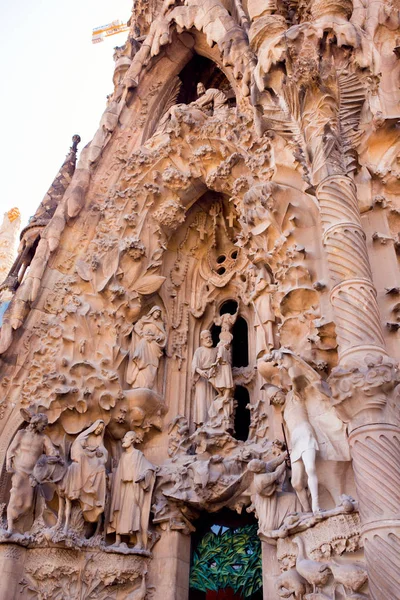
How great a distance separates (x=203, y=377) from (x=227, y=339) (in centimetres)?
64

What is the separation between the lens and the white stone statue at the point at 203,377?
7.63 m

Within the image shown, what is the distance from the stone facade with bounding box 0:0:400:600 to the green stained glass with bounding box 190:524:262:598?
6cm

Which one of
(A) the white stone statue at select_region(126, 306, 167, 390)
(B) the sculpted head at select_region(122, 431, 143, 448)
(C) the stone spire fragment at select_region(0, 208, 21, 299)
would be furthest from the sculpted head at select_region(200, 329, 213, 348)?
(C) the stone spire fragment at select_region(0, 208, 21, 299)

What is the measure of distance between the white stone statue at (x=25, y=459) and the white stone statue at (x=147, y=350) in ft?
4.59

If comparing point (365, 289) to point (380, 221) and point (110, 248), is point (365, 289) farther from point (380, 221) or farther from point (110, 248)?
point (110, 248)

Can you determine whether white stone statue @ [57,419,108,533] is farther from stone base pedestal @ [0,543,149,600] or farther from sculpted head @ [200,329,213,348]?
sculpted head @ [200,329,213,348]

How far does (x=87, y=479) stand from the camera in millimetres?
6797

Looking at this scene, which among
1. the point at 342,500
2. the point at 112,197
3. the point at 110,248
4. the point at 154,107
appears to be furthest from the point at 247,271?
the point at 154,107

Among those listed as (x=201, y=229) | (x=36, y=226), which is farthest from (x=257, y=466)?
(x=36, y=226)

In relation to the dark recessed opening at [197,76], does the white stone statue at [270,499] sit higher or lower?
lower

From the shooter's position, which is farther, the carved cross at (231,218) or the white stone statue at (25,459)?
the carved cross at (231,218)

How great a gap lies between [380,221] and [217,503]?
3744 millimetres

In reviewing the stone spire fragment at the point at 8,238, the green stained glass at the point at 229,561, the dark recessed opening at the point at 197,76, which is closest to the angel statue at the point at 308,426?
the green stained glass at the point at 229,561

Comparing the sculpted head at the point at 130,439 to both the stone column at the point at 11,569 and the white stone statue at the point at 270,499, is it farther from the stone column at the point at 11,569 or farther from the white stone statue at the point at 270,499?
the white stone statue at the point at 270,499
